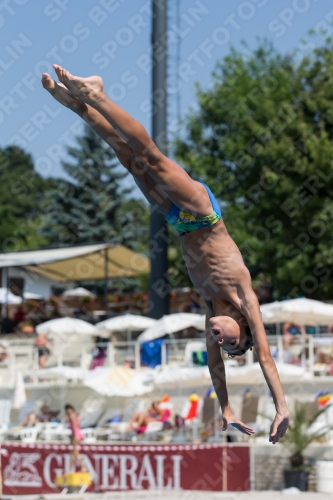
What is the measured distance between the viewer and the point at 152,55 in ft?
82.9

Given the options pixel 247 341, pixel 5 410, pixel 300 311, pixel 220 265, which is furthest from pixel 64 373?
pixel 220 265

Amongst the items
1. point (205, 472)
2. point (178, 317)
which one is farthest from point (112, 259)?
point (205, 472)

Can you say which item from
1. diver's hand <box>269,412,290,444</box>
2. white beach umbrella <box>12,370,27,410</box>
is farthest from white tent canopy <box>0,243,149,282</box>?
diver's hand <box>269,412,290,444</box>

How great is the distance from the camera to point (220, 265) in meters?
6.80

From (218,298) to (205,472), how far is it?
381 inches

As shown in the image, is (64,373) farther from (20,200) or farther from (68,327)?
(20,200)

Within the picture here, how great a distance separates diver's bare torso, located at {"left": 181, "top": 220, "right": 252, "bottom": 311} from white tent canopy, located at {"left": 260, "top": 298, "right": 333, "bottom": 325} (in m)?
11.2

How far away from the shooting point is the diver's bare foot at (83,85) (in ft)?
20.7

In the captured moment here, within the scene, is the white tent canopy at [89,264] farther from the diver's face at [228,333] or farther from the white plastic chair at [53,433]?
the diver's face at [228,333]

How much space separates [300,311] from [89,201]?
30.1 meters

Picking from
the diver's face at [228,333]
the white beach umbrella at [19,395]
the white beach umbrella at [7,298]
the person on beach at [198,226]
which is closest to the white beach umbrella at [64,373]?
the white beach umbrella at [19,395]

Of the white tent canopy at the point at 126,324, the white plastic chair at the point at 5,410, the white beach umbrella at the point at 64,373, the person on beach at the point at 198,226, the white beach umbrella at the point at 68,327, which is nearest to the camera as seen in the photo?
the person on beach at the point at 198,226

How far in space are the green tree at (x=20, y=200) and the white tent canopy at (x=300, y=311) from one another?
122 feet

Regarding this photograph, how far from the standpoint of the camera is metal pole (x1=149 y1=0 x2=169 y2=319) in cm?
2480
